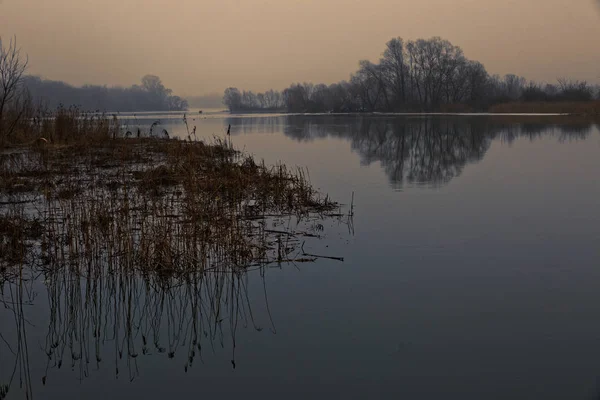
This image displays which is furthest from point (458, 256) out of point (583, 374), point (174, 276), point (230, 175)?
point (230, 175)

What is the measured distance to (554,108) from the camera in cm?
4216

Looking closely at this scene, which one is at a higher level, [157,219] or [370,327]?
[157,219]

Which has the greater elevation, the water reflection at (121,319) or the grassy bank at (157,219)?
the grassy bank at (157,219)

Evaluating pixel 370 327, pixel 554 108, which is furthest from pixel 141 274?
pixel 554 108

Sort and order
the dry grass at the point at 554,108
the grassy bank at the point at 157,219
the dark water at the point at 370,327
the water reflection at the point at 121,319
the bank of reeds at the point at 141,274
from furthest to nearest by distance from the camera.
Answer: the dry grass at the point at 554,108, the grassy bank at the point at 157,219, the bank of reeds at the point at 141,274, the water reflection at the point at 121,319, the dark water at the point at 370,327

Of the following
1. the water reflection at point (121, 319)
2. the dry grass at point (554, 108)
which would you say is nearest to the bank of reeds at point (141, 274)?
the water reflection at point (121, 319)

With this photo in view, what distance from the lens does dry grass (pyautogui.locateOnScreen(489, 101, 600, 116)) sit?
121ft

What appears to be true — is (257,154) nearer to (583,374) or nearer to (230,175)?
(230,175)

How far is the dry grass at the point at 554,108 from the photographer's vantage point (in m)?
37.0

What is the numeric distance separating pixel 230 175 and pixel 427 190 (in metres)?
3.42

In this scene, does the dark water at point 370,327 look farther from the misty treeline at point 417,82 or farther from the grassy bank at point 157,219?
the misty treeline at point 417,82

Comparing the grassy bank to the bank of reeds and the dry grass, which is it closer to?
the bank of reeds

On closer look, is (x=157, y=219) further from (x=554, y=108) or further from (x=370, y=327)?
(x=554, y=108)

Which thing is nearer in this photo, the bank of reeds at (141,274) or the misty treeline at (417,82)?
the bank of reeds at (141,274)
